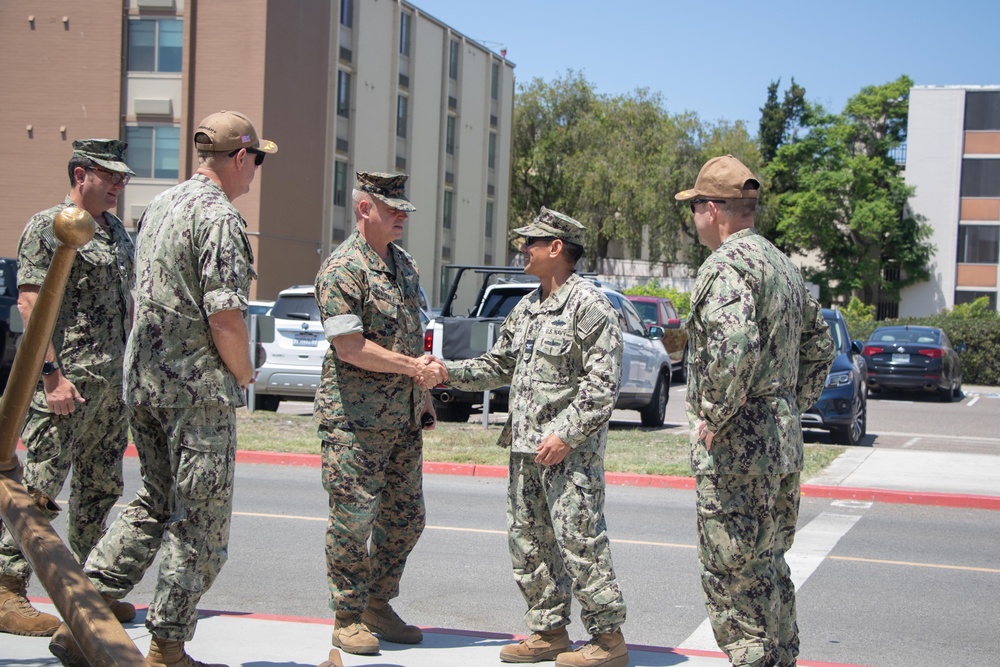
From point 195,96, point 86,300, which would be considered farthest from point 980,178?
point 86,300

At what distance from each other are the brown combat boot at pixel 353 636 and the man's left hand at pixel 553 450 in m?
1.15

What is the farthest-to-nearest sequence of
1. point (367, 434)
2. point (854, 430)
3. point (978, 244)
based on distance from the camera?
point (978, 244) < point (854, 430) < point (367, 434)

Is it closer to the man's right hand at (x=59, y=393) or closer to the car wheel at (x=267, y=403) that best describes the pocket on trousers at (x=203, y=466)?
the man's right hand at (x=59, y=393)

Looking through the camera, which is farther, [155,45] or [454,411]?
[155,45]

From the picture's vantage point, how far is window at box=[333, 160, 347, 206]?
40.8 m

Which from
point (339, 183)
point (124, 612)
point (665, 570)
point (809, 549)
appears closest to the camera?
point (124, 612)

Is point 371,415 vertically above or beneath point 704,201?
beneath

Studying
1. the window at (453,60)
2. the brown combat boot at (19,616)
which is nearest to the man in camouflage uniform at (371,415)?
the brown combat boot at (19,616)

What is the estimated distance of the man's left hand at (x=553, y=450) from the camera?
484 centimetres

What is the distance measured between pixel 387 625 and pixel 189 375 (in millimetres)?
1735

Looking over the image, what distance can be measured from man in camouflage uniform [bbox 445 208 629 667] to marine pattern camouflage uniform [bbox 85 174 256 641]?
53.9 inches

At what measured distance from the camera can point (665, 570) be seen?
24.6 feet

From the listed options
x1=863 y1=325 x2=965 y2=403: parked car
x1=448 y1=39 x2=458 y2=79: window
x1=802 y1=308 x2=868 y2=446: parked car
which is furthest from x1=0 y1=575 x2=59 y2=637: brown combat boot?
x1=448 y1=39 x2=458 y2=79: window

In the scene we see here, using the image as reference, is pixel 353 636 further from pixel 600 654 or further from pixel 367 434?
pixel 600 654
